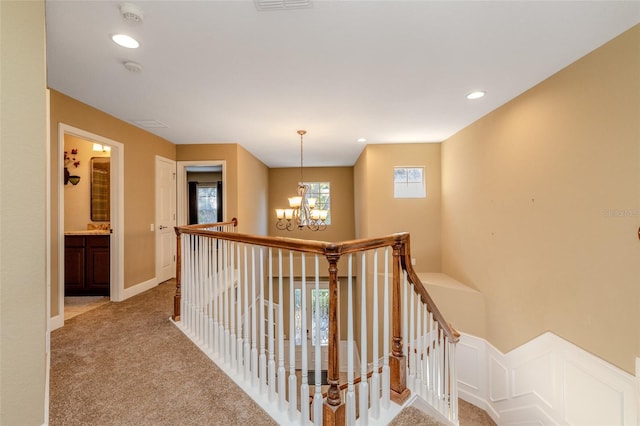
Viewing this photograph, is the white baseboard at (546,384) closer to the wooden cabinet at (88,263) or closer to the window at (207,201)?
the wooden cabinet at (88,263)

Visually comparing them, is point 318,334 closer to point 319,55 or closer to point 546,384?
point 319,55

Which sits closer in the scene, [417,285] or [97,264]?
[417,285]

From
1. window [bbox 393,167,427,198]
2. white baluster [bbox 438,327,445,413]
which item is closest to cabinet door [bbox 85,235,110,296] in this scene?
white baluster [bbox 438,327,445,413]

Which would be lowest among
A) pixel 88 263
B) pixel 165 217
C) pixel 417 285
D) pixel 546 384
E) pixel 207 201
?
pixel 546 384

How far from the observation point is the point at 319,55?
2195mm

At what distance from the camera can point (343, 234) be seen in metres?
7.89

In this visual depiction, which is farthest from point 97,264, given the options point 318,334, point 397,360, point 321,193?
point 321,193

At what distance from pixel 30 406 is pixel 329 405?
1.44 meters

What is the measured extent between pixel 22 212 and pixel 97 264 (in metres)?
3.50

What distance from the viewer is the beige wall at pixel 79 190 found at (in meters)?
4.35

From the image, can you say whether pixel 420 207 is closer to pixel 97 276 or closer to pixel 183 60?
pixel 183 60

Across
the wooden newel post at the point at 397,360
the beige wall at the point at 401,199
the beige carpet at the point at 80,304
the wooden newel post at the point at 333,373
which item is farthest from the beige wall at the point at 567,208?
the beige carpet at the point at 80,304

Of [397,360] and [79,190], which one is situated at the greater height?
[79,190]

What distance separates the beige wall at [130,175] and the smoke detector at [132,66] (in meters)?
1.25
